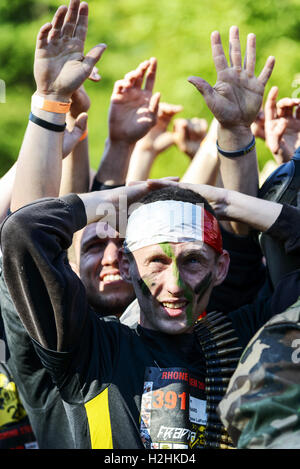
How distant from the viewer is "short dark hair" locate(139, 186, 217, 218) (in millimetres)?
3834

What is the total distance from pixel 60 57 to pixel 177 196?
1.01m

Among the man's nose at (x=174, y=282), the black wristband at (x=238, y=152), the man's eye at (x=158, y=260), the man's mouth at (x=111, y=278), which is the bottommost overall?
the man's mouth at (x=111, y=278)

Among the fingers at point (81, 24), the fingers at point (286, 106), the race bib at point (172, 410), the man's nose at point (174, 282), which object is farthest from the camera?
the fingers at point (286, 106)

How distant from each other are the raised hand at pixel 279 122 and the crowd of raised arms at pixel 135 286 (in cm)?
83

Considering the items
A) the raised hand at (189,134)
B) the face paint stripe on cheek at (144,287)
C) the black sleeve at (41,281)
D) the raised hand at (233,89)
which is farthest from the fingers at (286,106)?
the black sleeve at (41,281)

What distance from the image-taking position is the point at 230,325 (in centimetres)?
385

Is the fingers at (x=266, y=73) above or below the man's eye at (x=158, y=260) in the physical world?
above

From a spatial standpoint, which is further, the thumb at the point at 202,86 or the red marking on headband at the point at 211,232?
the thumb at the point at 202,86

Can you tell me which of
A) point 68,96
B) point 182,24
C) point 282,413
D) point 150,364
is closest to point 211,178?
point 68,96

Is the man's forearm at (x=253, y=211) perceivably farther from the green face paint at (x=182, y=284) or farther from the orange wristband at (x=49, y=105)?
the orange wristband at (x=49, y=105)

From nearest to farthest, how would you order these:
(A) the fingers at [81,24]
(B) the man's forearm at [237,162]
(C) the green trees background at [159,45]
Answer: (A) the fingers at [81,24]
(B) the man's forearm at [237,162]
(C) the green trees background at [159,45]

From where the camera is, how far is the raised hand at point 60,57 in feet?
13.1

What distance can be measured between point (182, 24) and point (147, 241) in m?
6.47

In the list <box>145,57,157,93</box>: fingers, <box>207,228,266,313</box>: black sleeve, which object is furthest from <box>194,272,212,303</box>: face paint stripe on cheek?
<box>145,57,157,93</box>: fingers
